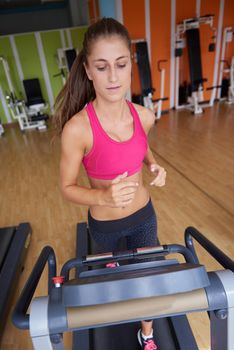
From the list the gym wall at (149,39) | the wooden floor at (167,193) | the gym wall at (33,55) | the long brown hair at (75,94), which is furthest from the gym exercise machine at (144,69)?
Answer: the long brown hair at (75,94)

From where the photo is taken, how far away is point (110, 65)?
93 centimetres

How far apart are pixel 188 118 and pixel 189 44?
144cm

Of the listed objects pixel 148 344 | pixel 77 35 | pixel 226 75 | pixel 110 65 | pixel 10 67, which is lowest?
pixel 148 344

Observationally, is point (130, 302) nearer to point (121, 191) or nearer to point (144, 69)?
point (121, 191)

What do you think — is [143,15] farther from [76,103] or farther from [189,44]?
[76,103]

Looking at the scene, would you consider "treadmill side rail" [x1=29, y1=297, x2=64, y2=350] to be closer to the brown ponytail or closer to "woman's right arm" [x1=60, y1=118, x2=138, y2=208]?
"woman's right arm" [x1=60, y1=118, x2=138, y2=208]

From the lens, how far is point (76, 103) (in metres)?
1.16

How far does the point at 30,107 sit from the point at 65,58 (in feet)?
4.24

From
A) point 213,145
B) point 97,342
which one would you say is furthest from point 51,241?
point 213,145

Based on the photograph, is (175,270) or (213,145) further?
(213,145)

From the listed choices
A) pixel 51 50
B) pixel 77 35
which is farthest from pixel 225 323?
pixel 77 35

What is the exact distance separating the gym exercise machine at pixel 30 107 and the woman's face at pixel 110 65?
497cm

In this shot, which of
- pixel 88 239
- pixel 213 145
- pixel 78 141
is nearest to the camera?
pixel 78 141

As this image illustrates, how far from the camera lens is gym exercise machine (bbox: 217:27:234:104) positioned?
5.62m
